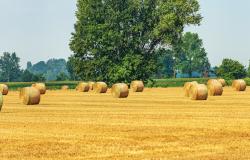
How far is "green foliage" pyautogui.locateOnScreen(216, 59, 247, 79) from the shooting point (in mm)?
103869

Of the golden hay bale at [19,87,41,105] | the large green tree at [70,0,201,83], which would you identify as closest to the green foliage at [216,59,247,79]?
the large green tree at [70,0,201,83]

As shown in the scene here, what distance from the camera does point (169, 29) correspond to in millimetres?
74125

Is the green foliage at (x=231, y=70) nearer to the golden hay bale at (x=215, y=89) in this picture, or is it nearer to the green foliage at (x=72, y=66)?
the green foliage at (x=72, y=66)

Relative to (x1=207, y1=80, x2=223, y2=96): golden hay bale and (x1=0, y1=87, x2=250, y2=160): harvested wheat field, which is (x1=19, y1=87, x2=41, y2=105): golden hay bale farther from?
(x1=207, y1=80, x2=223, y2=96): golden hay bale

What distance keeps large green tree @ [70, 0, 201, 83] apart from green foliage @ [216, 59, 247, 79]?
29558mm

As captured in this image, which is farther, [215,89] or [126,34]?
[126,34]

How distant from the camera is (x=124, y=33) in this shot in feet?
246

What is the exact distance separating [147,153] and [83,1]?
62.5 meters

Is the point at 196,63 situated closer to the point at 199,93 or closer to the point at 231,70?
the point at 231,70

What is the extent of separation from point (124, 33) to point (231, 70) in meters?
36.4

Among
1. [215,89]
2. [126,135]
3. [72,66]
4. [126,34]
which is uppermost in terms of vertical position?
[126,34]

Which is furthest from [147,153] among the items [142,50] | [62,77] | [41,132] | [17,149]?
[62,77]

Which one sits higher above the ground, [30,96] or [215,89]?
[215,89]

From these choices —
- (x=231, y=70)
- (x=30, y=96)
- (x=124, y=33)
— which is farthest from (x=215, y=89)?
(x=231, y=70)
